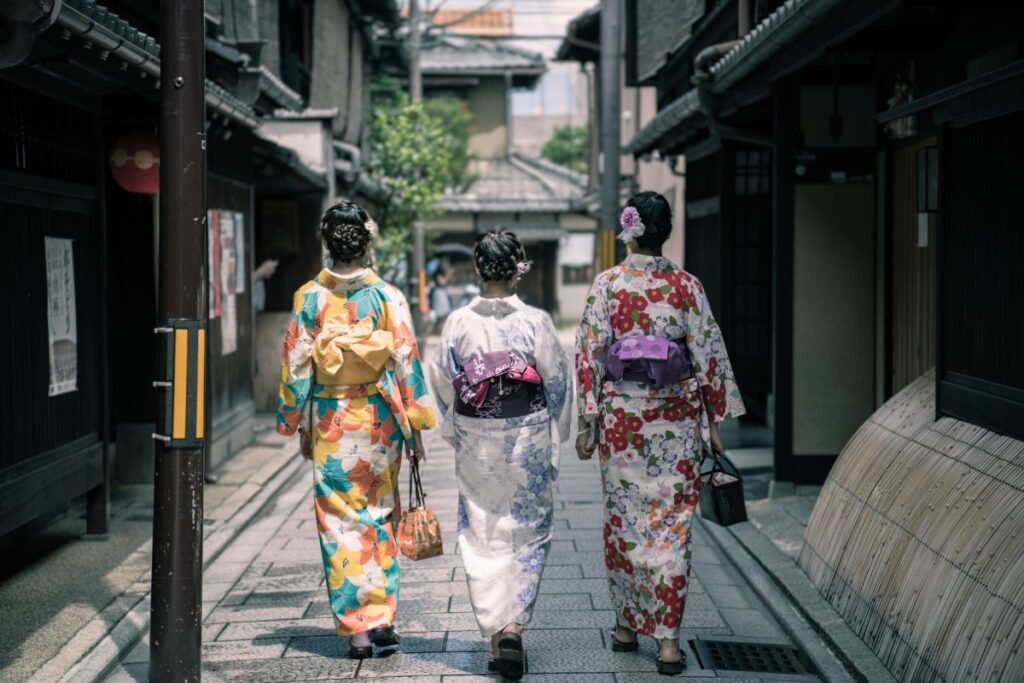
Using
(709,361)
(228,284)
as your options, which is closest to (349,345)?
(709,361)

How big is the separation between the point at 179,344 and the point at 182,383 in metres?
0.19

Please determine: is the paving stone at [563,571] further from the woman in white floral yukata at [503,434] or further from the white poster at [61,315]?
the white poster at [61,315]

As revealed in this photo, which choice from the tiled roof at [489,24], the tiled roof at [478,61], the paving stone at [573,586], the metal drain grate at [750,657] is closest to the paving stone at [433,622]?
the paving stone at [573,586]

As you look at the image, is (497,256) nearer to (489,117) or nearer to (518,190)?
(518,190)

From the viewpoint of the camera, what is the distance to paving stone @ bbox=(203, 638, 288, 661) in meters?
6.70

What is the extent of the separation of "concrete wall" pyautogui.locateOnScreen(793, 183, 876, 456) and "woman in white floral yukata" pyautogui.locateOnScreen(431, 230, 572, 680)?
Answer: 4.78 m

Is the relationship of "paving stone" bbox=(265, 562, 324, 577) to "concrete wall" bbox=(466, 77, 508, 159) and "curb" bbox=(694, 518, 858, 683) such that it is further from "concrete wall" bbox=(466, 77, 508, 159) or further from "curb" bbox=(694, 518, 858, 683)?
"concrete wall" bbox=(466, 77, 508, 159)

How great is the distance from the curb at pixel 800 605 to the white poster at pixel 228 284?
6124mm

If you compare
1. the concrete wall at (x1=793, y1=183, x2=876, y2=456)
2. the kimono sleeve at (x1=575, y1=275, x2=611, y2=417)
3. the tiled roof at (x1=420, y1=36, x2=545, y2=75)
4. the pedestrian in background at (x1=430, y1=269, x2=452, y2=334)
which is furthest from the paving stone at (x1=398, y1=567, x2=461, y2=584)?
the tiled roof at (x1=420, y1=36, x2=545, y2=75)

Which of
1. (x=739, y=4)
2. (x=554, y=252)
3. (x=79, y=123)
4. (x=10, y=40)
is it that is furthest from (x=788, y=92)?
(x=554, y=252)

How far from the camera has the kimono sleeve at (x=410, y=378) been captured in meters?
6.64

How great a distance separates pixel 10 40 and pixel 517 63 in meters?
36.9

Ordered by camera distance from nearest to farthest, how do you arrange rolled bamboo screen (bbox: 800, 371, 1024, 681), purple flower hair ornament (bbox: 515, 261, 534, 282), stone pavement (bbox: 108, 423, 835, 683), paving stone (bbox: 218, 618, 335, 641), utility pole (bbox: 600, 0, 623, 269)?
rolled bamboo screen (bbox: 800, 371, 1024, 681) < stone pavement (bbox: 108, 423, 835, 683) < purple flower hair ornament (bbox: 515, 261, 534, 282) < paving stone (bbox: 218, 618, 335, 641) < utility pole (bbox: 600, 0, 623, 269)

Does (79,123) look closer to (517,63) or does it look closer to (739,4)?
(739,4)
